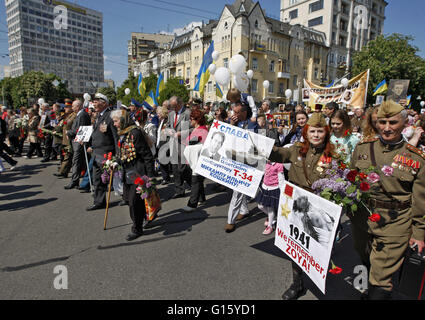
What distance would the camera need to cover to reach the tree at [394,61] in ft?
94.8

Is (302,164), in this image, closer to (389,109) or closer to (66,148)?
(389,109)

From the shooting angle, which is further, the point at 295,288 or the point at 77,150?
the point at 77,150

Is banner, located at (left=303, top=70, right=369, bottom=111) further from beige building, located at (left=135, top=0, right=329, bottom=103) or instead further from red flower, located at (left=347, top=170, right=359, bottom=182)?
beige building, located at (left=135, top=0, right=329, bottom=103)

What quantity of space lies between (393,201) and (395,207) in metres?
0.05

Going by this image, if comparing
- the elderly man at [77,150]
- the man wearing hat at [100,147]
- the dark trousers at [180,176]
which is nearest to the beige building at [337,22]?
the dark trousers at [180,176]

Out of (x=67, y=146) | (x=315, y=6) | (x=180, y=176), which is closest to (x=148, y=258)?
(x=180, y=176)

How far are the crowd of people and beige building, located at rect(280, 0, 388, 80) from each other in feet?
158

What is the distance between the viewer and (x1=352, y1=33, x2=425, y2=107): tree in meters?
28.9

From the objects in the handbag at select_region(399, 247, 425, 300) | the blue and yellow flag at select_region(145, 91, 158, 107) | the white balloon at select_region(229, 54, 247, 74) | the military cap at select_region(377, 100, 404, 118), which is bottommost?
the handbag at select_region(399, 247, 425, 300)

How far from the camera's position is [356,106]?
10023 mm

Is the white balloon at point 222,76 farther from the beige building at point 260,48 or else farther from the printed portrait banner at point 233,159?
the beige building at point 260,48

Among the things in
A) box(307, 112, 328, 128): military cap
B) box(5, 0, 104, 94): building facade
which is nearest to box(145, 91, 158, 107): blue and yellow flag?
box(307, 112, 328, 128): military cap

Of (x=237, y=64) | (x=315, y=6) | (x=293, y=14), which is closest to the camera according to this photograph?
(x=237, y=64)

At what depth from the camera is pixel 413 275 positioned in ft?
7.63
